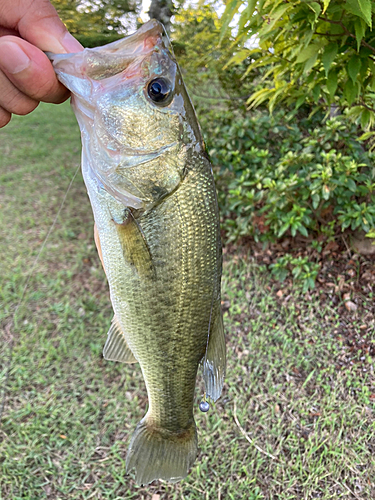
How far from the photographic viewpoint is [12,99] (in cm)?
134

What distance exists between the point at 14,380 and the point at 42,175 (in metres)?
3.84

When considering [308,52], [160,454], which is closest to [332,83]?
[308,52]

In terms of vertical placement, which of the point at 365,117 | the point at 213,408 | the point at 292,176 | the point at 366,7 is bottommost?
the point at 213,408

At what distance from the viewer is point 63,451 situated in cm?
257

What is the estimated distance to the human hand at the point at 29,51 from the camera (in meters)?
1.16

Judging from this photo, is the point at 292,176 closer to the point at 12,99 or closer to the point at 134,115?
the point at 134,115

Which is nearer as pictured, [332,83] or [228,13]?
[228,13]

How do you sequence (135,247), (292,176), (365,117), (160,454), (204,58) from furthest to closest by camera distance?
(204,58)
(292,176)
(365,117)
(160,454)
(135,247)

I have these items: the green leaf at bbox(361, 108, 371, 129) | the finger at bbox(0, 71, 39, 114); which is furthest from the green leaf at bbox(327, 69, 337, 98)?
the finger at bbox(0, 71, 39, 114)

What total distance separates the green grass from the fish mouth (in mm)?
2423

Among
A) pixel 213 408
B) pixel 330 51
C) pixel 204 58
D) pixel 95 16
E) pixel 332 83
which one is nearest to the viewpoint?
pixel 330 51

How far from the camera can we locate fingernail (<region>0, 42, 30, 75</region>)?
1.15m

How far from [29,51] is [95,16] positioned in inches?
127

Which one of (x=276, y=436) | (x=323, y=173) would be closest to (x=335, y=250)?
(x=323, y=173)
